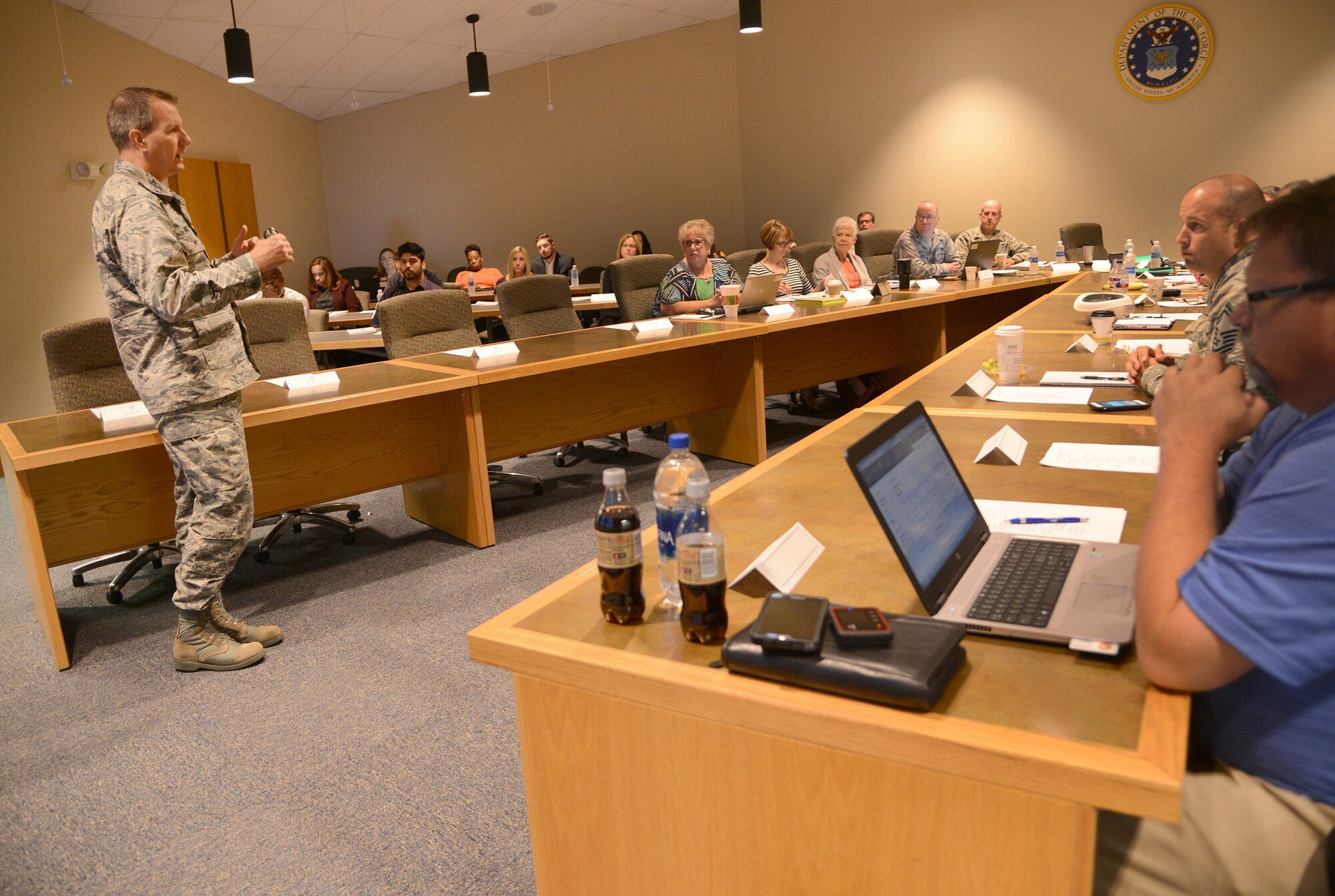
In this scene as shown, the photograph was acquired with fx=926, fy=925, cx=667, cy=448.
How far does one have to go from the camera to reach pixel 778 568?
1293mm

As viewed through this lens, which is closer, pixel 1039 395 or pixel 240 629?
pixel 1039 395

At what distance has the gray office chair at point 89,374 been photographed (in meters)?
3.26

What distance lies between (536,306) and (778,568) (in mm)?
3709

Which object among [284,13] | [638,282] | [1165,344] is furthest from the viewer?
[284,13]

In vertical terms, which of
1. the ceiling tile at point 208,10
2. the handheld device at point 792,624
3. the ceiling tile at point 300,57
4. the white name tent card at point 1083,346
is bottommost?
the handheld device at point 792,624

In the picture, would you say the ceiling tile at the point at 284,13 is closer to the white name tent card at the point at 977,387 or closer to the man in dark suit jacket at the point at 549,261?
the man in dark suit jacket at the point at 549,261

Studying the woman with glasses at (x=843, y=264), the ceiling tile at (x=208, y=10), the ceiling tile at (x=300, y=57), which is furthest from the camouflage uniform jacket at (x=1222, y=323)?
the ceiling tile at (x=300, y=57)

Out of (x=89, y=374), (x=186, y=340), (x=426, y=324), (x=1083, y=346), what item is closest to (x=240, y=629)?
(x=186, y=340)

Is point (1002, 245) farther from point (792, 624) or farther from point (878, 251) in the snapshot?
point (792, 624)

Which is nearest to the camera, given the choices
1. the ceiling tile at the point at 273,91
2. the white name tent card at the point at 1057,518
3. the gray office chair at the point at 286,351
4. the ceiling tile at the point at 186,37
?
the white name tent card at the point at 1057,518

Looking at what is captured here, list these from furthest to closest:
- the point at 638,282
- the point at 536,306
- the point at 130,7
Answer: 1. the point at 130,7
2. the point at 638,282
3. the point at 536,306

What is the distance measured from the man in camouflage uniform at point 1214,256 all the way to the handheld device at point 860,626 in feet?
4.99

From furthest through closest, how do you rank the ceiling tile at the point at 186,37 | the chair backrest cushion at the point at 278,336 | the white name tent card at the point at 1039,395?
the ceiling tile at the point at 186,37 < the chair backrest cushion at the point at 278,336 < the white name tent card at the point at 1039,395

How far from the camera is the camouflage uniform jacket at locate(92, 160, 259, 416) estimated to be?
2.47 meters
